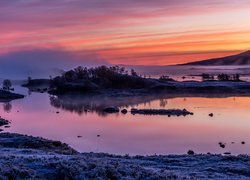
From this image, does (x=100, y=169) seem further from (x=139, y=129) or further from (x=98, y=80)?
(x=98, y=80)

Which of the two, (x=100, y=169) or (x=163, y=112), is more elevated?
(x=163, y=112)

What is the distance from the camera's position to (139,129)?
2068 inches

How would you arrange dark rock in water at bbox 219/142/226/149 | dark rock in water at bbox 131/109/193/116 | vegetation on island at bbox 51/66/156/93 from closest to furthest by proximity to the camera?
dark rock in water at bbox 219/142/226/149 < dark rock in water at bbox 131/109/193/116 < vegetation on island at bbox 51/66/156/93

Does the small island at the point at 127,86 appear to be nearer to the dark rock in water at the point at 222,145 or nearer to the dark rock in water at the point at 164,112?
the dark rock in water at the point at 164,112

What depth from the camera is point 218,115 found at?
6512cm

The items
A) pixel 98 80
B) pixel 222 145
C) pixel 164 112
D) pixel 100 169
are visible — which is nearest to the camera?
pixel 100 169

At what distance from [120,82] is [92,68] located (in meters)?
16.3

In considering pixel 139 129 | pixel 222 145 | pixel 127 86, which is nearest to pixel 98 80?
pixel 127 86

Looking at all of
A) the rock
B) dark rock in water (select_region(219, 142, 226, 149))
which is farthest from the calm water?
the rock

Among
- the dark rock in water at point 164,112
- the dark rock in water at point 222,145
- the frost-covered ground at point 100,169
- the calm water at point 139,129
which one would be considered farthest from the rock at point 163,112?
the frost-covered ground at point 100,169

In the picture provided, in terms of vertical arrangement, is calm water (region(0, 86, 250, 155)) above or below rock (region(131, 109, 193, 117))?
below

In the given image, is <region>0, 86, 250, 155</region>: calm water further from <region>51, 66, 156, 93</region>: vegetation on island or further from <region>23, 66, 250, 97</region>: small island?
<region>51, 66, 156, 93</region>: vegetation on island

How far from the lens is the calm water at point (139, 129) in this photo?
137 feet

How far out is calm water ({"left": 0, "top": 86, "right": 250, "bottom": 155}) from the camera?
137 ft
